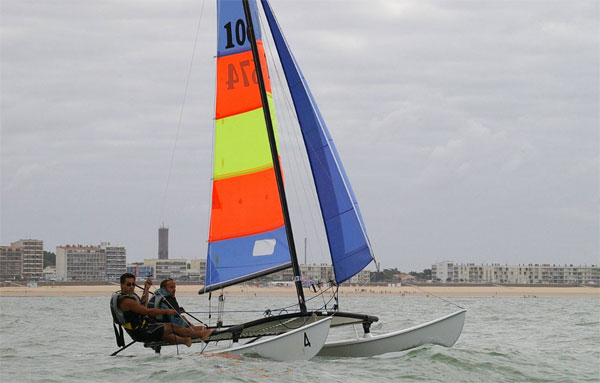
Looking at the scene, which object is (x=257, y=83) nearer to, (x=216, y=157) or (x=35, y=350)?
(x=216, y=157)

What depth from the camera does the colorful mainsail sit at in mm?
15164

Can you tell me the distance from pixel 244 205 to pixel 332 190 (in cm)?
158

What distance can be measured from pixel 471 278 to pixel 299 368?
6004 inches

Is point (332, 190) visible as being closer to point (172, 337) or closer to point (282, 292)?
point (172, 337)

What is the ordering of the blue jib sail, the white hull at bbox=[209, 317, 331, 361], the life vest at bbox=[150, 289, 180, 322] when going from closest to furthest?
the white hull at bbox=[209, 317, 331, 361], the life vest at bbox=[150, 289, 180, 322], the blue jib sail

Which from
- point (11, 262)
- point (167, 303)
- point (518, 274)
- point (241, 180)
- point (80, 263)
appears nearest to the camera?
point (167, 303)

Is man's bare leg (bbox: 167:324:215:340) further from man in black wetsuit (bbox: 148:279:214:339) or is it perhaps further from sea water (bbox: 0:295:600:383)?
sea water (bbox: 0:295:600:383)

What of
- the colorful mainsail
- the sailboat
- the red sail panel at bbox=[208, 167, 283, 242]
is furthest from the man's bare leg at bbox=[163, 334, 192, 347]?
the red sail panel at bbox=[208, 167, 283, 242]

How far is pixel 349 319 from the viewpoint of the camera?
1509 centimetres

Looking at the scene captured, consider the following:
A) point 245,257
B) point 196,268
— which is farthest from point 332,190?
Result: point 196,268

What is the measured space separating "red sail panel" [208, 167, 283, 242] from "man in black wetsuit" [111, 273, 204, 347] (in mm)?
1899

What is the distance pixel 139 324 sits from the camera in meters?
13.9

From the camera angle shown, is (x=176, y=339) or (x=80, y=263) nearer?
(x=176, y=339)

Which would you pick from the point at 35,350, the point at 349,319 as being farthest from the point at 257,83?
the point at 35,350
